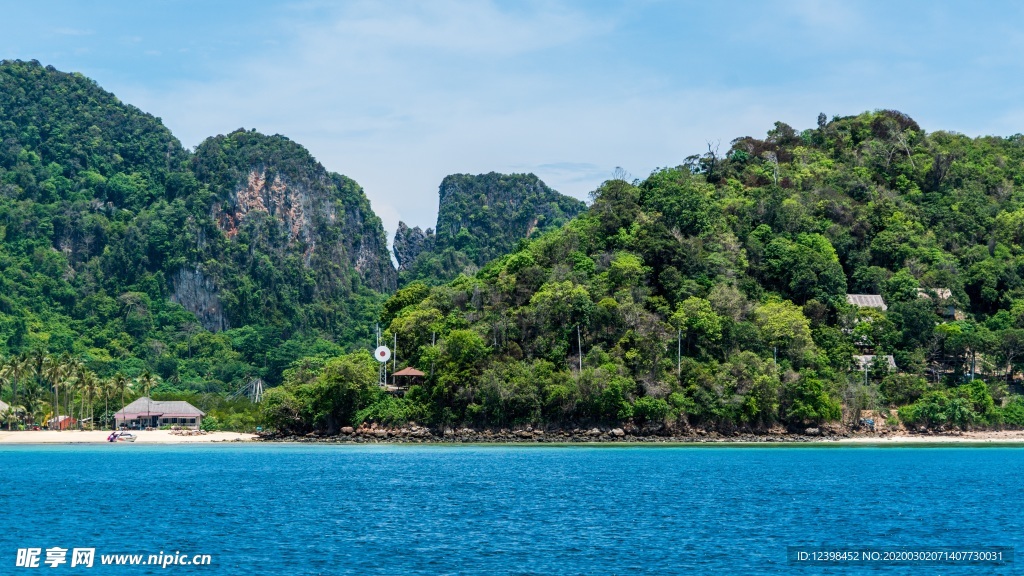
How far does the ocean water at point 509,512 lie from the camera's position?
28703 millimetres

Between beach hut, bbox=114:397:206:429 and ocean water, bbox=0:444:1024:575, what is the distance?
38.3m

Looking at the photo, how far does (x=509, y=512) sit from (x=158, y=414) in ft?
243

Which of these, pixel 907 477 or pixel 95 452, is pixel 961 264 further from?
pixel 95 452

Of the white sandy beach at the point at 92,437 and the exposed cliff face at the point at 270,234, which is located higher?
the exposed cliff face at the point at 270,234

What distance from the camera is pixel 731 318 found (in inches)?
3346

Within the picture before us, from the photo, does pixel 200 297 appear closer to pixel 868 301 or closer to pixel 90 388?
pixel 90 388

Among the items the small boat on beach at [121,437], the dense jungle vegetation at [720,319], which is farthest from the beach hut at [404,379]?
the small boat on beach at [121,437]

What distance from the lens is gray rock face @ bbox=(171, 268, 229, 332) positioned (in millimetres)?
173125

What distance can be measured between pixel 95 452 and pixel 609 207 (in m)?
49.4

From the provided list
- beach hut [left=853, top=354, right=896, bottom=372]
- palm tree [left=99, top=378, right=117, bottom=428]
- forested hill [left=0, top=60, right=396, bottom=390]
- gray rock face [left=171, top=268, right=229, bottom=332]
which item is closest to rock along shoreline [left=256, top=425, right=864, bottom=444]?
beach hut [left=853, top=354, right=896, bottom=372]

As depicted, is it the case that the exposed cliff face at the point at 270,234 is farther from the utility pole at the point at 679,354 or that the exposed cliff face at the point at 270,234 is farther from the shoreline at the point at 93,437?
the utility pole at the point at 679,354

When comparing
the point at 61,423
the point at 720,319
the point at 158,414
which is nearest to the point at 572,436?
the point at 720,319

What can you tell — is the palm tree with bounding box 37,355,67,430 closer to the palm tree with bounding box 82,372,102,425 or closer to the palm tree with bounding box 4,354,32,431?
the palm tree with bounding box 4,354,32,431

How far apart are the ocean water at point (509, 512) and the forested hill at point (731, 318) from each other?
15980mm
